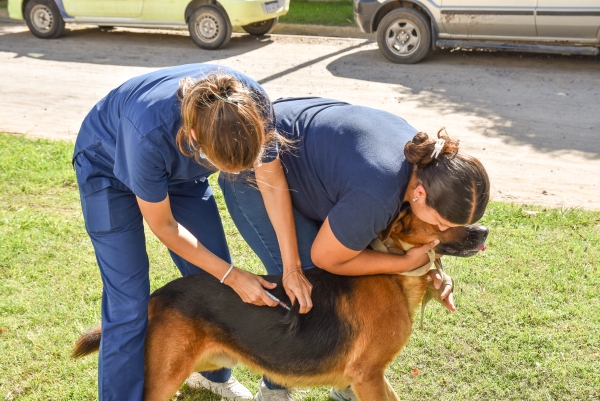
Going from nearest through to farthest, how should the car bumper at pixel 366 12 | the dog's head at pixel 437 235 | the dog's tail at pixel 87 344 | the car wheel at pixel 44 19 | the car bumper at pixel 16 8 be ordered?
the dog's head at pixel 437 235, the dog's tail at pixel 87 344, the car bumper at pixel 366 12, the car wheel at pixel 44 19, the car bumper at pixel 16 8

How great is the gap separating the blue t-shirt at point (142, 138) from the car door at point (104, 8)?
10109 mm

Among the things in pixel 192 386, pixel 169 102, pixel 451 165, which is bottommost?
pixel 192 386

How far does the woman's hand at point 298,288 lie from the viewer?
321 cm

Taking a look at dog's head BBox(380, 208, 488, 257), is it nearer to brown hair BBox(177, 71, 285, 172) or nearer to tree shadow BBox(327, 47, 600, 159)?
brown hair BBox(177, 71, 285, 172)

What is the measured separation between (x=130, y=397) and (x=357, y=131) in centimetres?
171

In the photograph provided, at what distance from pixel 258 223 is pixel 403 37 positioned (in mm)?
8064

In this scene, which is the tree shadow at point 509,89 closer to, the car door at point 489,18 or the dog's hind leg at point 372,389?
the car door at point 489,18

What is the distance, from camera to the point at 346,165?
288cm

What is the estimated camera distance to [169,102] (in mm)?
2789

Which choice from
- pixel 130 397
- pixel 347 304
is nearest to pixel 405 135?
pixel 347 304

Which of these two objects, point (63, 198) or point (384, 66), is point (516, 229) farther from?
point (384, 66)


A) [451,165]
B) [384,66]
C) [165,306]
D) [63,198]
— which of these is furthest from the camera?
[384,66]

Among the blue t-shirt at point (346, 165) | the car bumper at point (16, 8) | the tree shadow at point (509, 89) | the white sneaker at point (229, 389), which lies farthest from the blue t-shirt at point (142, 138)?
the car bumper at point (16, 8)

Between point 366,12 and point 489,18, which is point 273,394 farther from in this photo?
point 366,12
